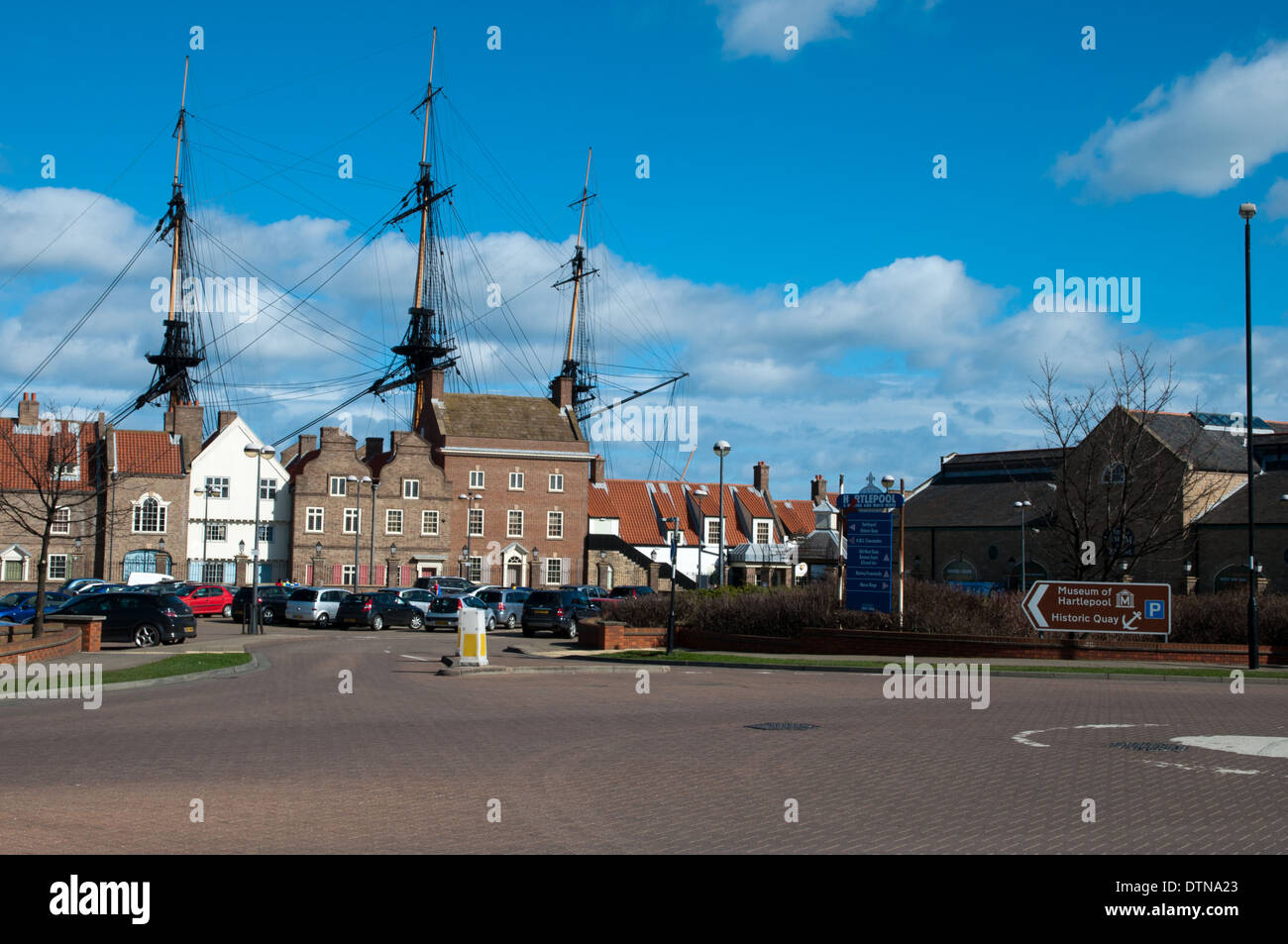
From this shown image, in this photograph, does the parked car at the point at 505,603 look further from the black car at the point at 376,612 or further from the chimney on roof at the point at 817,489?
the chimney on roof at the point at 817,489

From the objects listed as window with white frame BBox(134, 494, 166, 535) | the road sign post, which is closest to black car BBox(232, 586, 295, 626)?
window with white frame BBox(134, 494, 166, 535)

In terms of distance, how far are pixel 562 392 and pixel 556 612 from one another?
46028 mm

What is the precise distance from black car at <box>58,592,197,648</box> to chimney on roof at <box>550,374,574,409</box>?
5559cm

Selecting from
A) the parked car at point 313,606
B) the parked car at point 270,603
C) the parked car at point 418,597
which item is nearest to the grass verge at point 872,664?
the parked car at point 418,597

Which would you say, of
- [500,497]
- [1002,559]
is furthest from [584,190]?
[1002,559]

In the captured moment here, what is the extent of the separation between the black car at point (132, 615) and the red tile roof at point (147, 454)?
4201 cm

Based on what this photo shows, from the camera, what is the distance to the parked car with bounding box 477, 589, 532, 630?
4734cm

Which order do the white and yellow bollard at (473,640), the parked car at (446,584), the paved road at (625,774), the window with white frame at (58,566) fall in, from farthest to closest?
the window with white frame at (58,566), the parked car at (446,584), the white and yellow bollard at (473,640), the paved road at (625,774)

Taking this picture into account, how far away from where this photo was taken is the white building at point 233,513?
71438 mm

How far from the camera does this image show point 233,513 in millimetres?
72812

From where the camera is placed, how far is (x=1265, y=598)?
1199 inches

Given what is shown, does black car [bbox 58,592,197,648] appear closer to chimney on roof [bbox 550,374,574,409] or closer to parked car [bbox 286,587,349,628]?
parked car [bbox 286,587,349,628]
